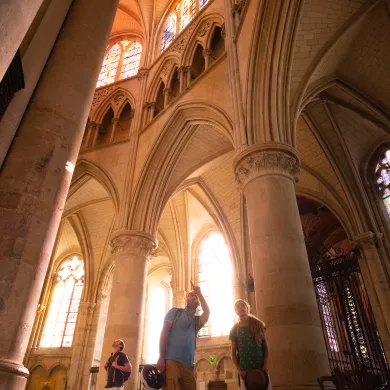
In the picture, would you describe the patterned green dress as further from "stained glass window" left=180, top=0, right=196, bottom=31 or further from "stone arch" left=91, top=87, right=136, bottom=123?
"stained glass window" left=180, top=0, right=196, bottom=31

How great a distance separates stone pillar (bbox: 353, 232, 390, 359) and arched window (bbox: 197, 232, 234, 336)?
5.00 meters

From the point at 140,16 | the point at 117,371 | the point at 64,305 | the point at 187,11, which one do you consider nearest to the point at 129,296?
the point at 117,371

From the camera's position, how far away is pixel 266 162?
268 inches

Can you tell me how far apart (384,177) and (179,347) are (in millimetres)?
11287

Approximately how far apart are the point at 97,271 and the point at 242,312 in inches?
566

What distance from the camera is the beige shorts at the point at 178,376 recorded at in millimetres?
3086

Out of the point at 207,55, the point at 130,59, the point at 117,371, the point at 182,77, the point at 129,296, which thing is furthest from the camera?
the point at 130,59

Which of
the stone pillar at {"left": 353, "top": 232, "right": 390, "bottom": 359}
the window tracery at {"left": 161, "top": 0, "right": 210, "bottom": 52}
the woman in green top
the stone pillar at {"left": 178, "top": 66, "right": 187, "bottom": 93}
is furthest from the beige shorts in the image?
the window tracery at {"left": 161, "top": 0, "right": 210, "bottom": 52}

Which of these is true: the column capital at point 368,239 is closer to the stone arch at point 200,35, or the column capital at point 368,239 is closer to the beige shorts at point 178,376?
the stone arch at point 200,35

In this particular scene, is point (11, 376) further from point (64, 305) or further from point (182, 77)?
point (64, 305)

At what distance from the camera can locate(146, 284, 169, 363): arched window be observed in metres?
17.2

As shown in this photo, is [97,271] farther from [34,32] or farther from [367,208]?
[34,32]

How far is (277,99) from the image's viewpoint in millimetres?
7855

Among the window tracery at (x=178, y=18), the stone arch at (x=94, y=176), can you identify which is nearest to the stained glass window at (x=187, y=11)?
the window tracery at (x=178, y=18)
